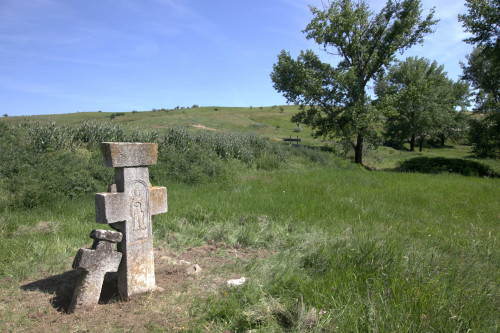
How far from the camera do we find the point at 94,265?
3.51 metres

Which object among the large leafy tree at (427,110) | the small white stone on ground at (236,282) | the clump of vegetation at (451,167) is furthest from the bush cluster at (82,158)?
the large leafy tree at (427,110)

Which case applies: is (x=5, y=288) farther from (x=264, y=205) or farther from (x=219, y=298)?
(x=264, y=205)

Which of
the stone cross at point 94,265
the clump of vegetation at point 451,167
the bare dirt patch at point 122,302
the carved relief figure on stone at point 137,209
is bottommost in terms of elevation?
the clump of vegetation at point 451,167

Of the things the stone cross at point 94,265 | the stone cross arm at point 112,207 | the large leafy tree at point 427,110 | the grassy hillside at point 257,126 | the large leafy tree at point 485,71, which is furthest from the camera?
the large leafy tree at point 427,110

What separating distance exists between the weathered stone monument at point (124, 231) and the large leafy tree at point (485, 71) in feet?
73.0

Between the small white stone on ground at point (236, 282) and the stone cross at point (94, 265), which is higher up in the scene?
the stone cross at point (94, 265)

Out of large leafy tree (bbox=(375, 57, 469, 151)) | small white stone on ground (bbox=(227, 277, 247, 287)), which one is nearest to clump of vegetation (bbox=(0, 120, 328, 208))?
small white stone on ground (bbox=(227, 277, 247, 287))

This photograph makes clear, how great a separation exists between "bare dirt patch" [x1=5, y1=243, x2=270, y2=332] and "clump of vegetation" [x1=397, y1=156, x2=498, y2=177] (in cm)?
2047

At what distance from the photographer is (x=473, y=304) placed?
3.20 m

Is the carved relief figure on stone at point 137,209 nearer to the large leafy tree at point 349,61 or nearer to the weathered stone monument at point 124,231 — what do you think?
the weathered stone monument at point 124,231

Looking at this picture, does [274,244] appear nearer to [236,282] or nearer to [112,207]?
[236,282]

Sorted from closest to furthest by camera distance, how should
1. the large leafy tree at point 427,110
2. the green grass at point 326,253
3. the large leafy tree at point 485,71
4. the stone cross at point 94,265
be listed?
the green grass at point 326,253, the stone cross at point 94,265, the large leafy tree at point 485,71, the large leafy tree at point 427,110

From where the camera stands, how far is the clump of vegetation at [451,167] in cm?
2144

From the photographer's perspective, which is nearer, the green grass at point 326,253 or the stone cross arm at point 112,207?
the green grass at point 326,253
